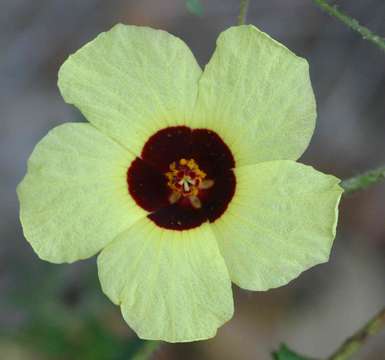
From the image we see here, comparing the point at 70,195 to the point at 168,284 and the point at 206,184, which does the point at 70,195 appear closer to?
the point at 168,284

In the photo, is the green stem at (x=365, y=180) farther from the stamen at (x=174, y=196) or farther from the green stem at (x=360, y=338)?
the stamen at (x=174, y=196)

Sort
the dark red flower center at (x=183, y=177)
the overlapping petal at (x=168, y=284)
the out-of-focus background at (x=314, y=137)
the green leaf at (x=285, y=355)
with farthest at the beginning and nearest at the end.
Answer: the out-of-focus background at (x=314, y=137) → the green leaf at (x=285, y=355) → the dark red flower center at (x=183, y=177) → the overlapping petal at (x=168, y=284)

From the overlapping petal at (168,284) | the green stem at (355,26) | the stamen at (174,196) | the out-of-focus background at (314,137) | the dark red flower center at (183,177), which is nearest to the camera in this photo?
the green stem at (355,26)

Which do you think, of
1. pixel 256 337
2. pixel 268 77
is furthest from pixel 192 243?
pixel 256 337

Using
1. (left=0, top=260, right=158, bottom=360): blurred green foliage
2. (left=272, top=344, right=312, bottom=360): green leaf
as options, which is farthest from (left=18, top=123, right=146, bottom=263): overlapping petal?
(left=0, top=260, right=158, bottom=360): blurred green foliage

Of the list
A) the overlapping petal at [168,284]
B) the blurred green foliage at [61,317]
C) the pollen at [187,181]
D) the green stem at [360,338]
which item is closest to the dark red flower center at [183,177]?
the pollen at [187,181]

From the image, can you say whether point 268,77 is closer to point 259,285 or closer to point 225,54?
point 225,54
